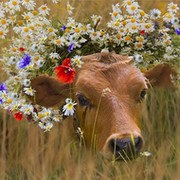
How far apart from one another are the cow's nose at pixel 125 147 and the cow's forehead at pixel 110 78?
17.8 inches

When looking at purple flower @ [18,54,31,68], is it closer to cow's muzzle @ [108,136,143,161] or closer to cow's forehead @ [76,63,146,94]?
cow's forehead @ [76,63,146,94]

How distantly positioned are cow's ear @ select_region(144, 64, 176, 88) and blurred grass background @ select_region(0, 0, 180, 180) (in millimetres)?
219

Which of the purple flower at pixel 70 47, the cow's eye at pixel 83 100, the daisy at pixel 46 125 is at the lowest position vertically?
the daisy at pixel 46 125

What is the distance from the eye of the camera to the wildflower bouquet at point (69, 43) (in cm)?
460

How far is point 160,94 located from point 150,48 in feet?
2.04

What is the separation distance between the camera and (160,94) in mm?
5402

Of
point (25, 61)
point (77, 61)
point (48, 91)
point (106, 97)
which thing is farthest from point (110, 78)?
point (25, 61)

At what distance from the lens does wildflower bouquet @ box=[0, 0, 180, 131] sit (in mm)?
4602

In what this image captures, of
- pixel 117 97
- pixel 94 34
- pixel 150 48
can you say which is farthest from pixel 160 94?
pixel 117 97

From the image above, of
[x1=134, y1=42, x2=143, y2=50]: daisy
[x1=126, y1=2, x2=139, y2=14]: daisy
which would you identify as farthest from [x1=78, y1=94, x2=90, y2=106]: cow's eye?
[x1=126, y1=2, x2=139, y2=14]: daisy

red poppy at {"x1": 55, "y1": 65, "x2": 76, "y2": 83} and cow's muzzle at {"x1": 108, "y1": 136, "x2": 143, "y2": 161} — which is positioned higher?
red poppy at {"x1": 55, "y1": 65, "x2": 76, "y2": 83}

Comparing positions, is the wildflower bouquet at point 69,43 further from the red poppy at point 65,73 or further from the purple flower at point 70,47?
the red poppy at point 65,73

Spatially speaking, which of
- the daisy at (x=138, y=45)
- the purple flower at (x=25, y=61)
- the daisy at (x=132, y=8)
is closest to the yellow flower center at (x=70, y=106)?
the purple flower at (x=25, y=61)

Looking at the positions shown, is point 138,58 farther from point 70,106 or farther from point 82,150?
point 82,150
